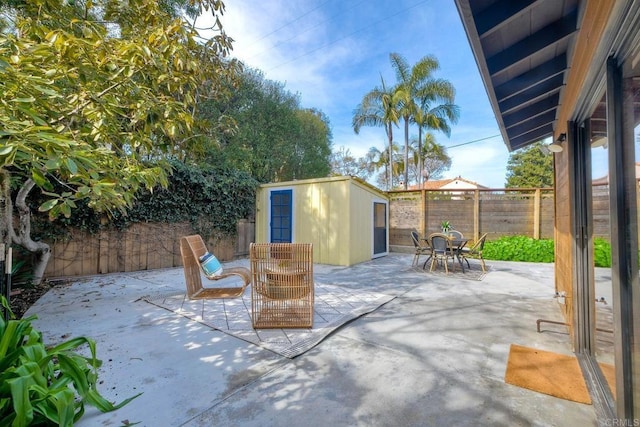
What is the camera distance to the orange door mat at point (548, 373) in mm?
1899

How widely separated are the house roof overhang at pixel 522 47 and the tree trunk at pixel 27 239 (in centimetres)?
542

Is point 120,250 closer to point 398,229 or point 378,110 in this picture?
point 398,229

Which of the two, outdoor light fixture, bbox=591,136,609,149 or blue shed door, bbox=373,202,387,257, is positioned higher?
outdoor light fixture, bbox=591,136,609,149

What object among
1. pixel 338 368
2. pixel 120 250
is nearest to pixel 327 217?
pixel 120 250

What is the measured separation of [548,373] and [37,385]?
3146 mm

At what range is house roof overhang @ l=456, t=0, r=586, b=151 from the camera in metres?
1.85

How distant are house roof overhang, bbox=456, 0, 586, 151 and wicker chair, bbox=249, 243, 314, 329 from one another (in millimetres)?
2200

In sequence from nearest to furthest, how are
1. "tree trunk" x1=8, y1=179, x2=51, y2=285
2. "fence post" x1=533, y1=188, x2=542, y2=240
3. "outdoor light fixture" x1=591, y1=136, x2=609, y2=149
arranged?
"outdoor light fixture" x1=591, y1=136, x2=609, y2=149 → "tree trunk" x1=8, y1=179, x2=51, y2=285 → "fence post" x1=533, y1=188, x2=542, y2=240

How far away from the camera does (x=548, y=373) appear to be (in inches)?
83.8

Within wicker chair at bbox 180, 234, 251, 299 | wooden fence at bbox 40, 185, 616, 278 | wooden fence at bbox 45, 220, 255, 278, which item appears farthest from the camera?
wooden fence at bbox 40, 185, 616, 278

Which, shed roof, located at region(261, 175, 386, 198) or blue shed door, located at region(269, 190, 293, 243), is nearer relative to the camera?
shed roof, located at region(261, 175, 386, 198)

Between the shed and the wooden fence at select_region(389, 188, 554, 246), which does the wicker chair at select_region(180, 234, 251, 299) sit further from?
the wooden fence at select_region(389, 188, 554, 246)

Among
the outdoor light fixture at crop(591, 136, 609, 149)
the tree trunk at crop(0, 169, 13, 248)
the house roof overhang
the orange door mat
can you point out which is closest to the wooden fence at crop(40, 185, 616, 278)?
the tree trunk at crop(0, 169, 13, 248)

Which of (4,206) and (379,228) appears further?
(379,228)
